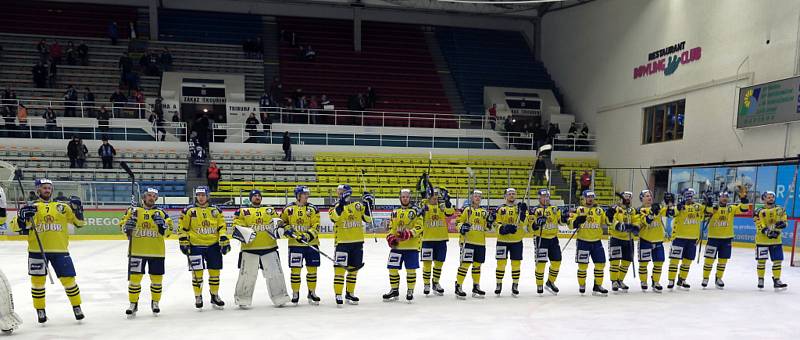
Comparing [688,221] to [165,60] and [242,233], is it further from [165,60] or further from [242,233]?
[165,60]

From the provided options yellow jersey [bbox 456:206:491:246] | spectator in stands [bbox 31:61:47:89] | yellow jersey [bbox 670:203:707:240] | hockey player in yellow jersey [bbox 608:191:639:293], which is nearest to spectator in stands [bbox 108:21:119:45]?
spectator in stands [bbox 31:61:47:89]

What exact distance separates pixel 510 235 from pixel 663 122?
606 inches

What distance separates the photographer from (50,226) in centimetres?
660

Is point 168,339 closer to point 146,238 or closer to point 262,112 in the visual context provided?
point 146,238

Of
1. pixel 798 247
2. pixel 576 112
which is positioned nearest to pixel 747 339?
pixel 798 247

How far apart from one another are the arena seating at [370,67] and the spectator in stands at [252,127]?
512 cm

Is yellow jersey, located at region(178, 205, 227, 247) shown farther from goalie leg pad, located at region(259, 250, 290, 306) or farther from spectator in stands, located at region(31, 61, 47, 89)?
spectator in stands, located at region(31, 61, 47, 89)

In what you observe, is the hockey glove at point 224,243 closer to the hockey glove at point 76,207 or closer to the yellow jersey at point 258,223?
the yellow jersey at point 258,223

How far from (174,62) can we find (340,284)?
847 inches

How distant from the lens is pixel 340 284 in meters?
7.66

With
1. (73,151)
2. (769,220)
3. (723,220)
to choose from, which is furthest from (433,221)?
(73,151)

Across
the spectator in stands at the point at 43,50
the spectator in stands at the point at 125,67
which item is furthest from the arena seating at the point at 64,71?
the spectator in stands at the point at 125,67

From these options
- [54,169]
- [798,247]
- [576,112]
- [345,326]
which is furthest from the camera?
[576,112]

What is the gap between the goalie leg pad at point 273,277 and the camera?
761 cm
